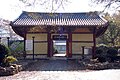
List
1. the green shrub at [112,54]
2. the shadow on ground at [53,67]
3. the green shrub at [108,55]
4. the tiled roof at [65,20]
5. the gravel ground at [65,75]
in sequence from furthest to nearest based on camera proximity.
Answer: the tiled roof at [65,20] < the green shrub at [112,54] < the green shrub at [108,55] < the shadow on ground at [53,67] < the gravel ground at [65,75]

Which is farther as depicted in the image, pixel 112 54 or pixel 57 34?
pixel 57 34

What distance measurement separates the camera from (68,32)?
22.2 meters

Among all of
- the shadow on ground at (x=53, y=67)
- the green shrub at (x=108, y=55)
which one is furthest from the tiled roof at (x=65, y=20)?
the shadow on ground at (x=53, y=67)

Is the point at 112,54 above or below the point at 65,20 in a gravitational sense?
below

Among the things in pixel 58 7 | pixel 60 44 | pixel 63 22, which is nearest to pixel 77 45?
pixel 63 22

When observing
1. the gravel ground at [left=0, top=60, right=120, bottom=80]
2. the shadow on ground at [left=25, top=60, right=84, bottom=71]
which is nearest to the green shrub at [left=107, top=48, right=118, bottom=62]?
the shadow on ground at [left=25, top=60, right=84, bottom=71]

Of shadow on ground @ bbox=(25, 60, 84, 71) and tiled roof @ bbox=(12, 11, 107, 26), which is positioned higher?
tiled roof @ bbox=(12, 11, 107, 26)

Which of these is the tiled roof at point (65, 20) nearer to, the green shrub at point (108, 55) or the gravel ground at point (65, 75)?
the green shrub at point (108, 55)

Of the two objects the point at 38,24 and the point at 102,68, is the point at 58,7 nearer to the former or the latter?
the point at 102,68

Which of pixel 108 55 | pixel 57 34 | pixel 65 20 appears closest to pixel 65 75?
pixel 108 55

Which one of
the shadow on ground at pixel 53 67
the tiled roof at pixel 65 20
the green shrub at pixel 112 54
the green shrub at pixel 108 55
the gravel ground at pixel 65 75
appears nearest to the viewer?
the gravel ground at pixel 65 75

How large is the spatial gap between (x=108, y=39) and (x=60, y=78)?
21.0 metres

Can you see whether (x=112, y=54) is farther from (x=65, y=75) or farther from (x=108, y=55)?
(x=65, y=75)

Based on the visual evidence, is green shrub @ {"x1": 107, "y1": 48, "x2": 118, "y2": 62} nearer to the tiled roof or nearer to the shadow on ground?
the shadow on ground
